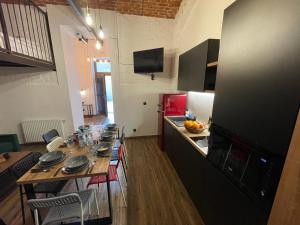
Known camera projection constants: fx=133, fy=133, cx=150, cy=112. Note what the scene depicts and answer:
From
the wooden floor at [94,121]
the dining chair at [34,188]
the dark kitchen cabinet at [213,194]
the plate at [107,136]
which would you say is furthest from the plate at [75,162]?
the wooden floor at [94,121]

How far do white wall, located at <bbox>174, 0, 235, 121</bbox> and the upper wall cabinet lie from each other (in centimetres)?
35

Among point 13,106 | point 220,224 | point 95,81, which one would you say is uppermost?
point 95,81

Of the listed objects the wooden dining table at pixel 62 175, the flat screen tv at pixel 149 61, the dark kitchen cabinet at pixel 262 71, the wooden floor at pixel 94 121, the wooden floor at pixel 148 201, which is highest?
the flat screen tv at pixel 149 61

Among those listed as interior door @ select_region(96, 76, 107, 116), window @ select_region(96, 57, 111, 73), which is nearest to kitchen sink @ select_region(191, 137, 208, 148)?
interior door @ select_region(96, 76, 107, 116)

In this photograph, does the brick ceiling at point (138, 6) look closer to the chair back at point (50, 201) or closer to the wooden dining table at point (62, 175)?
the wooden dining table at point (62, 175)

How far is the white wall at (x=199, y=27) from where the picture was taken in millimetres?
1964

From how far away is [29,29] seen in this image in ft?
9.34

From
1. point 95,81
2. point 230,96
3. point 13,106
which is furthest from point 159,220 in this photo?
point 95,81

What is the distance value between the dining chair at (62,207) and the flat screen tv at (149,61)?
9.54 ft

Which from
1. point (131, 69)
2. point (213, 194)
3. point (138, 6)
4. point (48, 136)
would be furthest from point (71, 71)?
point (213, 194)

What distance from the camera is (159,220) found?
1632 millimetres

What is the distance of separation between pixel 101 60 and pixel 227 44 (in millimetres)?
6740

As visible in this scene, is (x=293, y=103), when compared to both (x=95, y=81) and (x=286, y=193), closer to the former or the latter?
(x=286, y=193)

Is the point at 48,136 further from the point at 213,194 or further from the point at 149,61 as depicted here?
the point at 149,61
